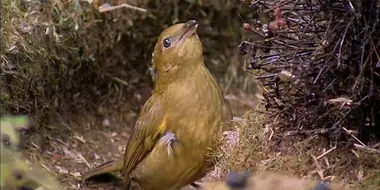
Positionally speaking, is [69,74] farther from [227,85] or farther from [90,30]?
[227,85]

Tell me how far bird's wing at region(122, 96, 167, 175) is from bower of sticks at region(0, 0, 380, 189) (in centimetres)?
38

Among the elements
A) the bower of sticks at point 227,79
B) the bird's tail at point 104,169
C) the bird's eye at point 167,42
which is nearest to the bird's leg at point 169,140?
the bower of sticks at point 227,79

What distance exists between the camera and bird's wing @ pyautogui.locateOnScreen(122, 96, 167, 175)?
5.18 metres

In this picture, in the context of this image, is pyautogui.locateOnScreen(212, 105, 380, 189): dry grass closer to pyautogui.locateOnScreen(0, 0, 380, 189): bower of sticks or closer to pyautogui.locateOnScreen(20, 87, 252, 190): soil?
pyautogui.locateOnScreen(0, 0, 380, 189): bower of sticks

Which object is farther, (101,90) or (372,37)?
(101,90)

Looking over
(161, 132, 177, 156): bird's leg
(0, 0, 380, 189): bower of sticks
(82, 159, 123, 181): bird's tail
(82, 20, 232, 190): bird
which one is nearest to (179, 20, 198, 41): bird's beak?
(82, 20, 232, 190): bird

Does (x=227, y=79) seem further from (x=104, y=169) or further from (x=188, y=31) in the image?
(x=188, y=31)

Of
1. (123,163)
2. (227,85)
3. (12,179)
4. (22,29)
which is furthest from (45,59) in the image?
(12,179)

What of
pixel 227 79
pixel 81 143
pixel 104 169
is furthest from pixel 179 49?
pixel 227 79

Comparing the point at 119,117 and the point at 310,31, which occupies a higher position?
the point at 310,31

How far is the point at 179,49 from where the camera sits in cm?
521

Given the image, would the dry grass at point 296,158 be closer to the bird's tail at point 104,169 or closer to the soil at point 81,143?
the bird's tail at point 104,169

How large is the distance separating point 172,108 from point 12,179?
2446 mm

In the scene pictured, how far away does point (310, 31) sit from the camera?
3896 mm
